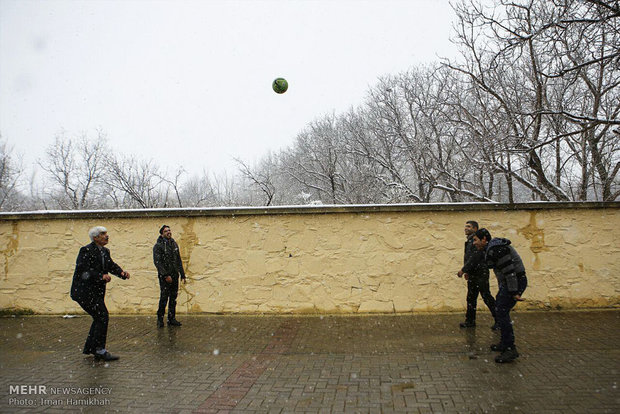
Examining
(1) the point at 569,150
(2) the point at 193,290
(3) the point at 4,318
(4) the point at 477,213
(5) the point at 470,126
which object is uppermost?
(5) the point at 470,126

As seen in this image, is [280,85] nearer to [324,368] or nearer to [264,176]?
[324,368]

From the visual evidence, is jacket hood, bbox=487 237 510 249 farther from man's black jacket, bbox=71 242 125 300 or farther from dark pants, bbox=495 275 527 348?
man's black jacket, bbox=71 242 125 300

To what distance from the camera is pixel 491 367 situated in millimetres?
4457

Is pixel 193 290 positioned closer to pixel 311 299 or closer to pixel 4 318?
pixel 311 299

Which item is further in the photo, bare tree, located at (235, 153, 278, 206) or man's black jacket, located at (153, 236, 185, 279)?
bare tree, located at (235, 153, 278, 206)

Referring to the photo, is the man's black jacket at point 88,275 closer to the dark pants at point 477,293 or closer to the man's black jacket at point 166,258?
the man's black jacket at point 166,258

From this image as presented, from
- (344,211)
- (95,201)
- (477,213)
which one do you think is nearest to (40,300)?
(344,211)

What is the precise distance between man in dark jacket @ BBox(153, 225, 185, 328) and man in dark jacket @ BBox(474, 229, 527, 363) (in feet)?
16.2

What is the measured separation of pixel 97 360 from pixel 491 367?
4923 millimetres

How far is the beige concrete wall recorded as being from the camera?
721 cm

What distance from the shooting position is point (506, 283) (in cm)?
477

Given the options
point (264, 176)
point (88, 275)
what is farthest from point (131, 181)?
point (88, 275)

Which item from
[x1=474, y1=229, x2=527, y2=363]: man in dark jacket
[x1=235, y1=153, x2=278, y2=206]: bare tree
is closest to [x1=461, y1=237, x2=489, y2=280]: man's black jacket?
[x1=474, y1=229, x2=527, y2=363]: man in dark jacket

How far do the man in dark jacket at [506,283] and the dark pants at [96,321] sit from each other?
4997 mm
